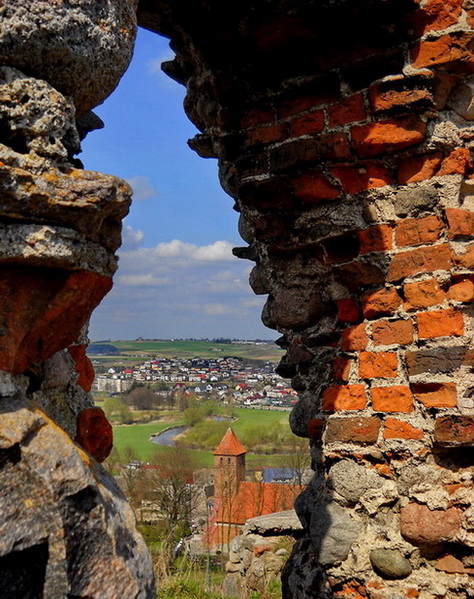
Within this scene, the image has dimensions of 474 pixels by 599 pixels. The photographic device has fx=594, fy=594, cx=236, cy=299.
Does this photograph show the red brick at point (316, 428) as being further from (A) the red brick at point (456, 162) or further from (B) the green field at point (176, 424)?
(B) the green field at point (176, 424)

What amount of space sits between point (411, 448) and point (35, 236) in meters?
1.89

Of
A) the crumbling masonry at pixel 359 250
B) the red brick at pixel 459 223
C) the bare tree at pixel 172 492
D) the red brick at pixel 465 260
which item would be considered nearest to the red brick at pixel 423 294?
the crumbling masonry at pixel 359 250

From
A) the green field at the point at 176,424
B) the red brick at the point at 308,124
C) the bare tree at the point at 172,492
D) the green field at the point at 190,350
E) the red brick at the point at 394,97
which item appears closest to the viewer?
the red brick at the point at 394,97

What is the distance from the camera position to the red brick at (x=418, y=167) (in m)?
2.62

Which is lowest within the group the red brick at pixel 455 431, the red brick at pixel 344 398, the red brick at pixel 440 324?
the red brick at pixel 455 431

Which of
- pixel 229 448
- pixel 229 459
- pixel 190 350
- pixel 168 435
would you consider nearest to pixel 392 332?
pixel 229 459

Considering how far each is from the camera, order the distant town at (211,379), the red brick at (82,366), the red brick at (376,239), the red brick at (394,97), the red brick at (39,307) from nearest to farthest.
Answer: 1. the red brick at (39,307)
2. the red brick at (82,366)
3. the red brick at (394,97)
4. the red brick at (376,239)
5. the distant town at (211,379)

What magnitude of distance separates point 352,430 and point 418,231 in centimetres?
92

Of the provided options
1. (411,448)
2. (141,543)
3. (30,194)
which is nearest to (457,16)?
(411,448)

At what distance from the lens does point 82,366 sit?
6.48ft

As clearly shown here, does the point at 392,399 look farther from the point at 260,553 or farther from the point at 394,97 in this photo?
the point at 260,553

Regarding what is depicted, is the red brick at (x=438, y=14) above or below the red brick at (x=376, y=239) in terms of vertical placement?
above

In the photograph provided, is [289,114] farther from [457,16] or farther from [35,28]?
[35,28]

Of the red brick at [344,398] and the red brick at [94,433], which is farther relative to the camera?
the red brick at [344,398]
